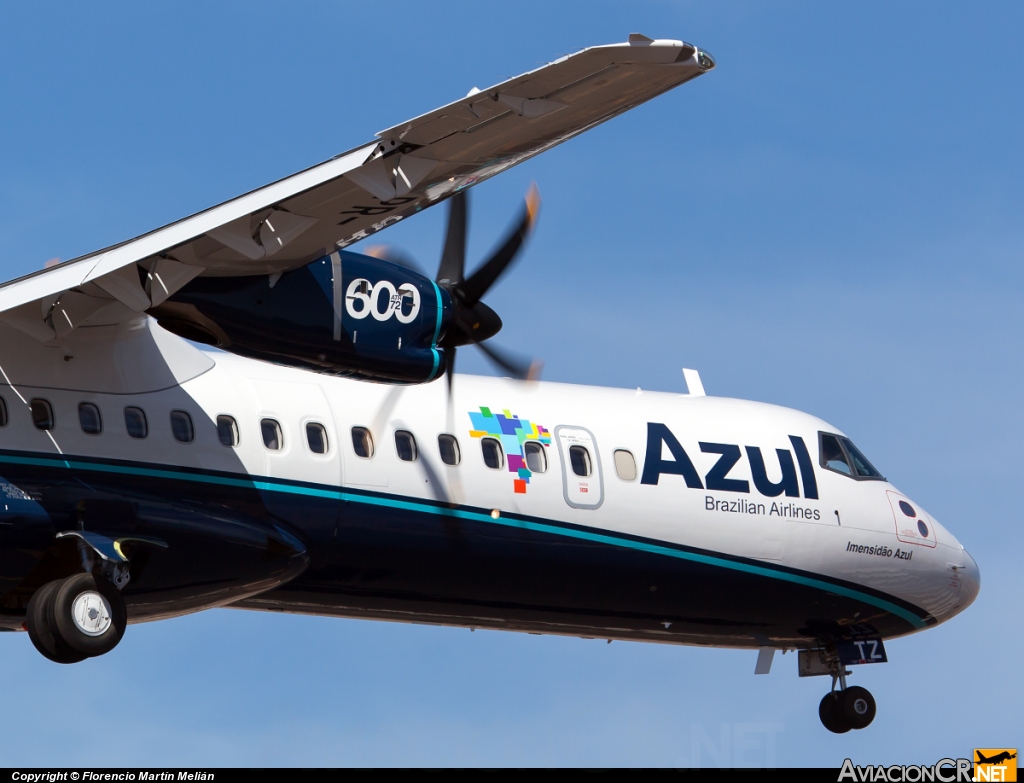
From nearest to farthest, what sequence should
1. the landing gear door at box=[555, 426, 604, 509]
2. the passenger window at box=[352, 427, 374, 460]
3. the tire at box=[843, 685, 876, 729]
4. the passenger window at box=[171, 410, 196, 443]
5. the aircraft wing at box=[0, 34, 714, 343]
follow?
the aircraft wing at box=[0, 34, 714, 343] < the passenger window at box=[171, 410, 196, 443] < the passenger window at box=[352, 427, 374, 460] < the landing gear door at box=[555, 426, 604, 509] < the tire at box=[843, 685, 876, 729]

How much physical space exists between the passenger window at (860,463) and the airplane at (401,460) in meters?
0.04

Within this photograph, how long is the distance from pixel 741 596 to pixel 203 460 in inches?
276

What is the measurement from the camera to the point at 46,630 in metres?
14.1

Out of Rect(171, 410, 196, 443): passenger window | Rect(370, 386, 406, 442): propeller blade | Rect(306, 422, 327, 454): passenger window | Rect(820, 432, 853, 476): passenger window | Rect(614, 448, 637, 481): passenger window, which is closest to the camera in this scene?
Rect(171, 410, 196, 443): passenger window

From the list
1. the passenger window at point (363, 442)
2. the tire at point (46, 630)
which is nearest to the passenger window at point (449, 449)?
Result: the passenger window at point (363, 442)

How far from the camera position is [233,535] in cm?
1513

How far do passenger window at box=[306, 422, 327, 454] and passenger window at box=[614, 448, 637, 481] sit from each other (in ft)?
12.1

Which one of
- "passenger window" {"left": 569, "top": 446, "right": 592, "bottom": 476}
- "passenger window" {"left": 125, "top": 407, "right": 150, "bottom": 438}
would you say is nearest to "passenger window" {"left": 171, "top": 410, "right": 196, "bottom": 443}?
"passenger window" {"left": 125, "top": 407, "right": 150, "bottom": 438}

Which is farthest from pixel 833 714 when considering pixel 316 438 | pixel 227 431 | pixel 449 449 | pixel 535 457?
pixel 227 431

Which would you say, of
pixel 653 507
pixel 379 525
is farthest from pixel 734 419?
pixel 379 525

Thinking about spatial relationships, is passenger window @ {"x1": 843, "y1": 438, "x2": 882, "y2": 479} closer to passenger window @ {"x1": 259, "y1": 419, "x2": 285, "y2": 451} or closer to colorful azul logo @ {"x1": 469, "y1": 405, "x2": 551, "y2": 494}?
colorful azul logo @ {"x1": 469, "y1": 405, "x2": 551, "y2": 494}

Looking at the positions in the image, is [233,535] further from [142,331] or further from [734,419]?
[734,419]

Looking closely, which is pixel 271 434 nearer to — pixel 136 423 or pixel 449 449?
pixel 136 423

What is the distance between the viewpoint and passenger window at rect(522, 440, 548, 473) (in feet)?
57.6
